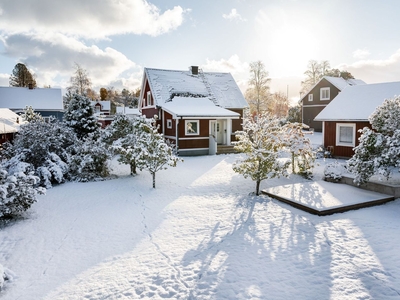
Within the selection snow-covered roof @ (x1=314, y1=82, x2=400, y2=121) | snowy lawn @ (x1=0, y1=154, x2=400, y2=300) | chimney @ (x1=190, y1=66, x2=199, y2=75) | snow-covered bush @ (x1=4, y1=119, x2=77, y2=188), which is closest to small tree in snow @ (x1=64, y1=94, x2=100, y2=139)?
snow-covered bush @ (x1=4, y1=119, x2=77, y2=188)

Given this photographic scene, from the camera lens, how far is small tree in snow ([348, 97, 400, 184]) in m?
9.35

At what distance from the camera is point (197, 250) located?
20.4ft

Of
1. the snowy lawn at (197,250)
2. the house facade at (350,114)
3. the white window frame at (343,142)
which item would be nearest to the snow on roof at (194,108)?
the house facade at (350,114)

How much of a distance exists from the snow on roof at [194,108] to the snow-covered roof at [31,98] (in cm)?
2148

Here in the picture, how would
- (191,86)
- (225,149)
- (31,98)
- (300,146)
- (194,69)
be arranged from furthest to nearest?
(31,98) < (194,69) < (191,86) < (225,149) < (300,146)

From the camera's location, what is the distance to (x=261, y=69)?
4181 cm

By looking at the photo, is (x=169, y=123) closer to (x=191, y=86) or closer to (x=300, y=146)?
(x=191, y=86)

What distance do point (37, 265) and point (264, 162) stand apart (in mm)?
7256

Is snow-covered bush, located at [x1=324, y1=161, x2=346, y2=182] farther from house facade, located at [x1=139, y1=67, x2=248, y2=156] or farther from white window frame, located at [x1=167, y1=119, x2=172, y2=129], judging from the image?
white window frame, located at [x1=167, y1=119, x2=172, y2=129]

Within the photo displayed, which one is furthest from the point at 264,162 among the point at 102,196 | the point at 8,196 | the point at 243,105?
the point at 243,105

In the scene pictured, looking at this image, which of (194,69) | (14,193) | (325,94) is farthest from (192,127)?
(325,94)

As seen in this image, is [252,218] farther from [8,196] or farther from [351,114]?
[351,114]

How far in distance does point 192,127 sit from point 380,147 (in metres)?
11.8

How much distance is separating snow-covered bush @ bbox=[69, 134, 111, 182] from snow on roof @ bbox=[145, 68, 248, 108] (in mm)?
8239
